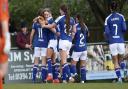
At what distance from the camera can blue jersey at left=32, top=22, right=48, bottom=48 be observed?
1633cm

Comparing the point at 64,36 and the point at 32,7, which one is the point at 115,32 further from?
the point at 32,7

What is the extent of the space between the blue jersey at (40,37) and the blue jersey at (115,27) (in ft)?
6.35

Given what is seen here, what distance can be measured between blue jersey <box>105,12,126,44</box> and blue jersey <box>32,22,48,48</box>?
6.35 feet

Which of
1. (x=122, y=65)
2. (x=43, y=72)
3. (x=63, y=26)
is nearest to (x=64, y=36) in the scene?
(x=63, y=26)

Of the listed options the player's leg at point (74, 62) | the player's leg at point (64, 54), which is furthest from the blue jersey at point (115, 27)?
the player's leg at point (74, 62)

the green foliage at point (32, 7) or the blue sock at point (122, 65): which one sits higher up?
the green foliage at point (32, 7)

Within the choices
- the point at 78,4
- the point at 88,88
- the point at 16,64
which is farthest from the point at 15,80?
the point at 78,4

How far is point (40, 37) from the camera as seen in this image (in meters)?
16.4

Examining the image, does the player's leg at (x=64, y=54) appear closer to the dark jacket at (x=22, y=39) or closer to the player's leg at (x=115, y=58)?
the player's leg at (x=115, y=58)

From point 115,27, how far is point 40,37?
2.37m

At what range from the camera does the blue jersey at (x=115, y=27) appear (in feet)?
50.5

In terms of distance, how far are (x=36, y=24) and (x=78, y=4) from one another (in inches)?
627

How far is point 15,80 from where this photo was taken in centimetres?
1827

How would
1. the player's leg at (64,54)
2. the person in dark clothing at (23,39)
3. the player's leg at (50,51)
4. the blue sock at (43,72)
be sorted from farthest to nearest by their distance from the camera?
the person in dark clothing at (23,39), the blue sock at (43,72), the player's leg at (50,51), the player's leg at (64,54)
